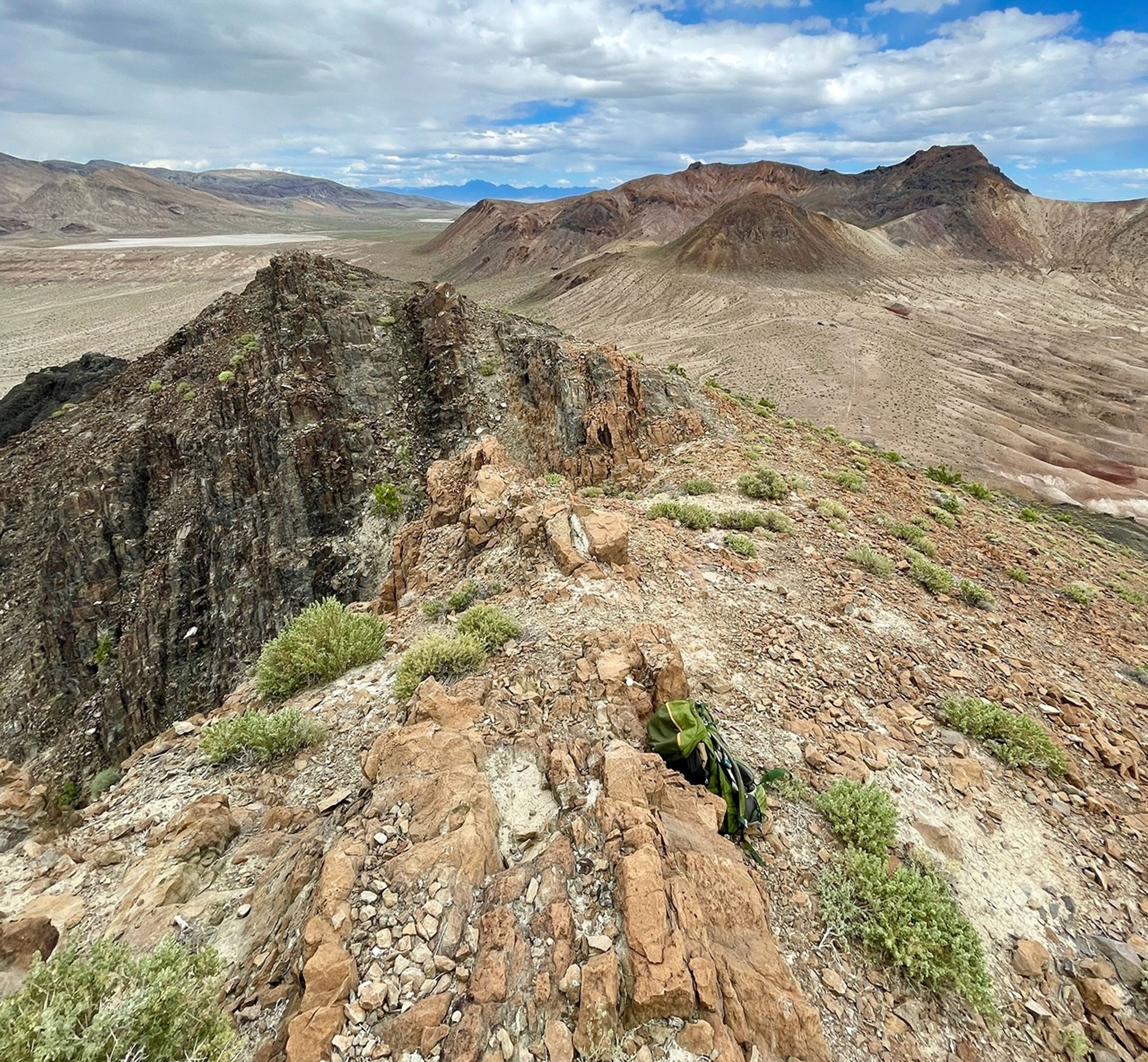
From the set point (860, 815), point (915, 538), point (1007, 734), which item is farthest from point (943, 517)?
point (860, 815)

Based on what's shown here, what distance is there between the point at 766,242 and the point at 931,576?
76.6 metres

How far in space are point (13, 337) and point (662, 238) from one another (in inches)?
3584

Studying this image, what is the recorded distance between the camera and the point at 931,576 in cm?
1012

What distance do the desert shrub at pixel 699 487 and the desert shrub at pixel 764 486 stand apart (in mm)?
584

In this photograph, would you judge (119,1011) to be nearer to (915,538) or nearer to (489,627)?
(489,627)

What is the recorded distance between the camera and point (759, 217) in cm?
7619

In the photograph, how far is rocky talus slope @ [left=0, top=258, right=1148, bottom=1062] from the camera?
3309 millimetres

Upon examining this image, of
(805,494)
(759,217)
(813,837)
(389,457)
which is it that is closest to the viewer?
(813,837)

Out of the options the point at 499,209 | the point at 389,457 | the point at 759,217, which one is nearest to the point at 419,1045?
the point at 389,457

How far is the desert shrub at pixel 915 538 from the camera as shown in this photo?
1149cm

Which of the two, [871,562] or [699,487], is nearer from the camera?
[871,562]

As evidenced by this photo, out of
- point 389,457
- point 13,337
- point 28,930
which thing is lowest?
point 13,337

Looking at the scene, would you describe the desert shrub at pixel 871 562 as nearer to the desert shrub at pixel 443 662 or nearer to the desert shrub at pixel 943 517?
the desert shrub at pixel 943 517

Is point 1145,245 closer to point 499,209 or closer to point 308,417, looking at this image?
point 499,209
